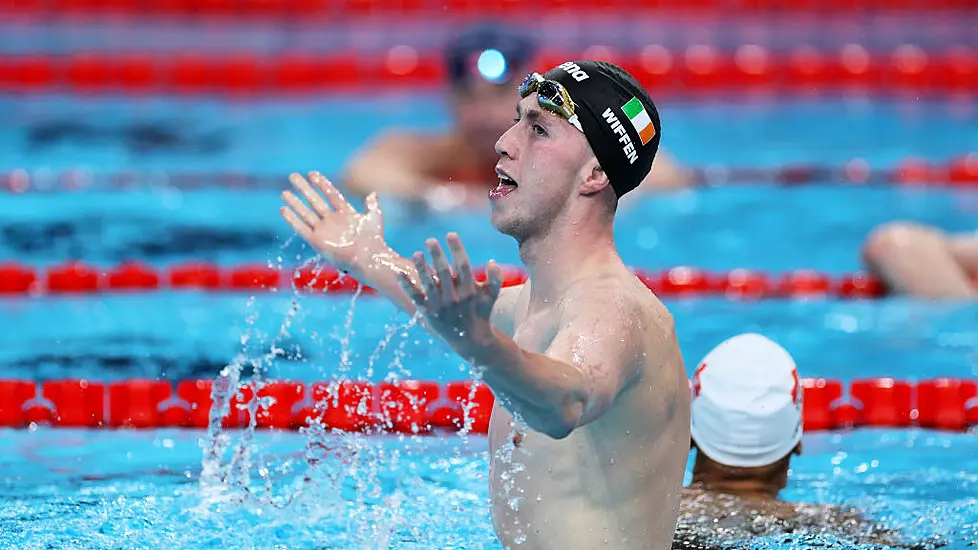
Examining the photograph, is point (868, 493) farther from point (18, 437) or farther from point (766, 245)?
point (766, 245)

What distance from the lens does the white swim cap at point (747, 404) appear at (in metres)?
2.93

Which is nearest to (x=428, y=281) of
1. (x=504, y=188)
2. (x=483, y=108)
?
(x=504, y=188)

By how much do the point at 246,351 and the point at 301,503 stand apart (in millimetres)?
1528

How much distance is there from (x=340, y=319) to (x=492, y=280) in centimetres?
320

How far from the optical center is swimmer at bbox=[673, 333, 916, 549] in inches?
114

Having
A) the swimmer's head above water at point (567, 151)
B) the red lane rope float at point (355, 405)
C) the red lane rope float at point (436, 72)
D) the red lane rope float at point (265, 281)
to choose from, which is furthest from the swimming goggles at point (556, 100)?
the red lane rope float at point (436, 72)

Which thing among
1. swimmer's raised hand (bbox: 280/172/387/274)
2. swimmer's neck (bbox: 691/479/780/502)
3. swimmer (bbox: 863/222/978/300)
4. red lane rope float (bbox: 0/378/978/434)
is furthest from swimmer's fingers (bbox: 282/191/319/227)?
swimmer (bbox: 863/222/978/300)

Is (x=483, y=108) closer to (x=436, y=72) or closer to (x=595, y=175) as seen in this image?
(x=436, y=72)

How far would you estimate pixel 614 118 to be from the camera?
2197mm

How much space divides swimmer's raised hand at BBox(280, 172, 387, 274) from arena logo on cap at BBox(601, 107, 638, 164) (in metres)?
0.46

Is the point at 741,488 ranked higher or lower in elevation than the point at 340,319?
lower

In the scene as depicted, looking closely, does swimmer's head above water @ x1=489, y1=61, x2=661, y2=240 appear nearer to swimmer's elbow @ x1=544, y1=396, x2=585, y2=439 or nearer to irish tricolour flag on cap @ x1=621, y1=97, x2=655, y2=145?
irish tricolour flag on cap @ x1=621, y1=97, x2=655, y2=145

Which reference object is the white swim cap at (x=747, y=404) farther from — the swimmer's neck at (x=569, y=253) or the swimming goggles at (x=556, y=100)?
the swimming goggles at (x=556, y=100)

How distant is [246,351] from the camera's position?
459 cm
